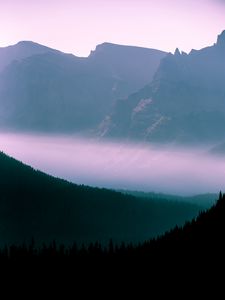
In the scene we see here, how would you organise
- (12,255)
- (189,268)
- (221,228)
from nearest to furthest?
(189,268) → (221,228) → (12,255)

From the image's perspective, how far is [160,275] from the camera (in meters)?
89.2

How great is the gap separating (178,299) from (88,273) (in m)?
35.3

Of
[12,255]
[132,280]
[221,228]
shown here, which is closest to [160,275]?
[132,280]

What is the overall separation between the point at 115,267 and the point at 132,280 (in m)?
13.6

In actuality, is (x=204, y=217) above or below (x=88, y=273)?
above

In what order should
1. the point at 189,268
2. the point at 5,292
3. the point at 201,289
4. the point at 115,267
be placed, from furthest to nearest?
the point at 115,267, the point at 5,292, the point at 189,268, the point at 201,289

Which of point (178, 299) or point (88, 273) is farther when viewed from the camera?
point (88, 273)

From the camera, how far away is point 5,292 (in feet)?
333

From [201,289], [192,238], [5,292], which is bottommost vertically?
[5,292]

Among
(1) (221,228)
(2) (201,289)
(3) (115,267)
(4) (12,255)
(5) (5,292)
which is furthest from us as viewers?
(4) (12,255)

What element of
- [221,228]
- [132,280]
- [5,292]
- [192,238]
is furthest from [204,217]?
[5,292]

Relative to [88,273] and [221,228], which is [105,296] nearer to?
[88,273]

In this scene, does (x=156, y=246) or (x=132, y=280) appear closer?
(x=132, y=280)

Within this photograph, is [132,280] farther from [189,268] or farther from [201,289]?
[201,289]
